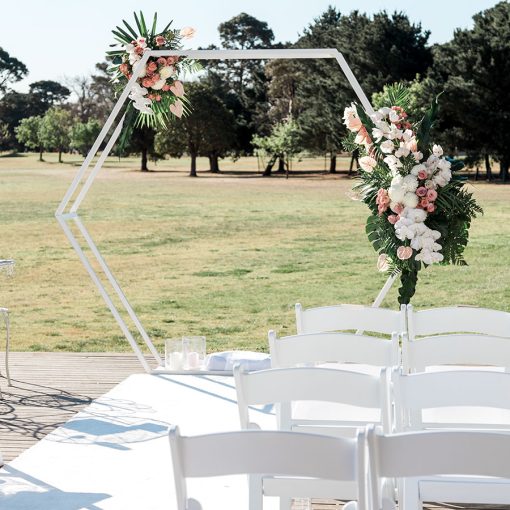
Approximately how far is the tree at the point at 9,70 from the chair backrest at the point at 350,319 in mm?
57473

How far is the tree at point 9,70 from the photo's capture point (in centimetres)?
5928

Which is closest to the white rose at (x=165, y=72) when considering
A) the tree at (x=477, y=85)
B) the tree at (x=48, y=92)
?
the tree at (x=477, y=85)

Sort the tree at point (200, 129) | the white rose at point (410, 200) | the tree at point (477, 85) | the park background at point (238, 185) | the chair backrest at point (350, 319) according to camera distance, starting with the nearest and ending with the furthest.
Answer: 1. the chair backrest at point (350, 319)
2. the white rose at point (410, 200)
3. the park background at point (238, 185)
4. the tree at point (477, 85)
5. the tree at point (200, 129)

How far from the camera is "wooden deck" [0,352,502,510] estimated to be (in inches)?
212

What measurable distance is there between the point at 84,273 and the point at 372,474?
49.8ft

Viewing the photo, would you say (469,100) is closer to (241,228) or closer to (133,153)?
(241,228)

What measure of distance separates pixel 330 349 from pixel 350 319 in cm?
96

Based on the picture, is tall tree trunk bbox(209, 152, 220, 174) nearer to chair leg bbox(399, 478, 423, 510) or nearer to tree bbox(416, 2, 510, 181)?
tree bbox(416, 2, 510, 181)

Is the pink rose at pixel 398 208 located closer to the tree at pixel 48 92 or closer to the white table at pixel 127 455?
the white table at pixel 127 455

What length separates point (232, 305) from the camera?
13859mm

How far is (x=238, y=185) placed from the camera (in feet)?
125

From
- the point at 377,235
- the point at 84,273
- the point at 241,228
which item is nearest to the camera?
the point at 377,235

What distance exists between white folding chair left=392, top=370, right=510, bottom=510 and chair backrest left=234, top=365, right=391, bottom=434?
0.24 feet

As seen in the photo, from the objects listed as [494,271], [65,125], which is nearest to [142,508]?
[494,271]
